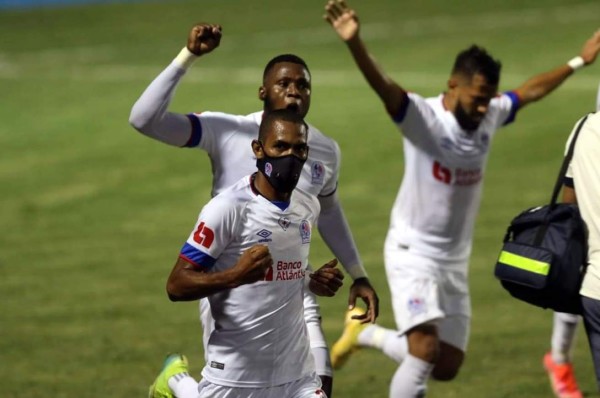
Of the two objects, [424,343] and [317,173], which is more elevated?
[317,173]

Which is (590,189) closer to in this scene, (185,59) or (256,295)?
(256,295)

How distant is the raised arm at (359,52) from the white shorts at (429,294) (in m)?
1.15

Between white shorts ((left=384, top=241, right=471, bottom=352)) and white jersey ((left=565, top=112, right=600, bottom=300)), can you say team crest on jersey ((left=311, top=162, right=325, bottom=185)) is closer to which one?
white jersey ((left=565, top=112, right=600, bottom=300))

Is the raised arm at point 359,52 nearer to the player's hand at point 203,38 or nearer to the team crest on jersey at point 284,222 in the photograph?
the player's hand at point 203,38

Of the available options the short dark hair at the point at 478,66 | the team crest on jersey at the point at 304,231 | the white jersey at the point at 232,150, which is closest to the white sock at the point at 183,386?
the white jersey at the point at 232,150

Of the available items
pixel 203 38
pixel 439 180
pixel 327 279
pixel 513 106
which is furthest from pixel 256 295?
pixel 513 106

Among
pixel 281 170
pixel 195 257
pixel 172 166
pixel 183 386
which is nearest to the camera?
pixel 195 257

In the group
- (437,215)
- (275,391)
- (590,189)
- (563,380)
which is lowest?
(563,380)

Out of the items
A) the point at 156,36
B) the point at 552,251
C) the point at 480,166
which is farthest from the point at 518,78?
the point at 552,251

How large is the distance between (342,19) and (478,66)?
1.29 meters

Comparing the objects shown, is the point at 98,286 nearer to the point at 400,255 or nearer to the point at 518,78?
the point at 400,255

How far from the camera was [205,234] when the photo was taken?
7258 millimetres

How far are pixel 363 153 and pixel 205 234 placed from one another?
14.1m

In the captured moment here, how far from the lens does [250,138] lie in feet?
28.5
